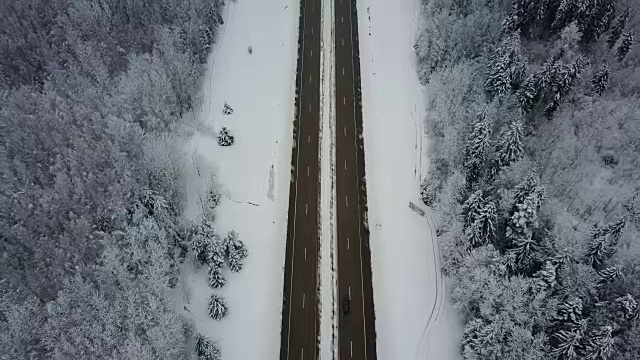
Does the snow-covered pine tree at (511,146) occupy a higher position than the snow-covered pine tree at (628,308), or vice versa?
the snow-covered pine tree at (511,146)

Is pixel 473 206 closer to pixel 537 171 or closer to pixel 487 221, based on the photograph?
pixel 487 221

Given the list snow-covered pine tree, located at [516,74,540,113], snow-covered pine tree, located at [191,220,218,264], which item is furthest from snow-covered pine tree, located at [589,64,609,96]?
snow-covered pine tree, located at [191,220,218,264]

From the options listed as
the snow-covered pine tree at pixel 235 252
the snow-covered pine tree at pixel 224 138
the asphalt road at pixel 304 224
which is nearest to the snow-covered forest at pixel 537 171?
the asphalt road at pixel 304 224

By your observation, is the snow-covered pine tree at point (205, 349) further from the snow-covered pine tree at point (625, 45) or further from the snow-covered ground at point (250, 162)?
the snow-covered pine tree at point (625, 45)

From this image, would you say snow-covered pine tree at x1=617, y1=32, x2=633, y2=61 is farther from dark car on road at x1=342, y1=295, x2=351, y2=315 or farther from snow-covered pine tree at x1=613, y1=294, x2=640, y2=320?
dark car on road at x1=342, y1=295, x2=351, y2=315

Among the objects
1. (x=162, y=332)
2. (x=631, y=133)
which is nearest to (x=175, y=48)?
(x=162, y=332)

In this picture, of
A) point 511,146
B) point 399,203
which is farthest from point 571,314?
point 399,203

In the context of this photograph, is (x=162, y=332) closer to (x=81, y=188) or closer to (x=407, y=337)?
(x=81, y=188)

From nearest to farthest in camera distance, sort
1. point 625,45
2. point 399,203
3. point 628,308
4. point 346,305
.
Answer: point 628,308 → point 346,305 → point 399,203 → point 625,45
